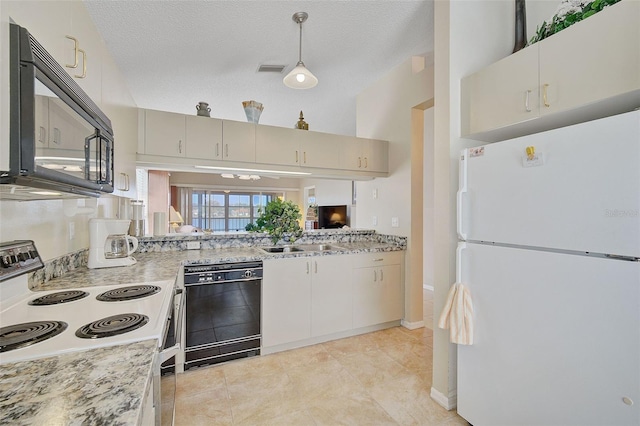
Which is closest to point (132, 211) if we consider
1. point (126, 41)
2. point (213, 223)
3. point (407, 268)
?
point (126, 41)

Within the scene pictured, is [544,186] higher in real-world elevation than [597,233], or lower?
higher

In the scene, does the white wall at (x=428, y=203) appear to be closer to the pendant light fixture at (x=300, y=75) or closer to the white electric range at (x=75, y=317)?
the pendant light fixture at (x=300, y=75)

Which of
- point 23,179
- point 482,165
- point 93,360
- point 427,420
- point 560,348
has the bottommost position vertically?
point 427,420

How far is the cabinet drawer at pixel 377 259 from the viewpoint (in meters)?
2.84

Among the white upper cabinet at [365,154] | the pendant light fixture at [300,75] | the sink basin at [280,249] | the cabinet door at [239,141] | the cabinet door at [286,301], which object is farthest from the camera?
the white upper cabinet at [365,154]

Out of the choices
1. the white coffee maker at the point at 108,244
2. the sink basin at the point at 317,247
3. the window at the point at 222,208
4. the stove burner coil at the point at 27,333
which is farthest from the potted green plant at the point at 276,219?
the window at the point at 222,208

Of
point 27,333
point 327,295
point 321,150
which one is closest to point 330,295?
point 327,295

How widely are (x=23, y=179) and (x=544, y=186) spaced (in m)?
1.86

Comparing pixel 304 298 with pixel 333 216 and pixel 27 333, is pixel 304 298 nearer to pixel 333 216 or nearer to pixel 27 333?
pixel 27 333

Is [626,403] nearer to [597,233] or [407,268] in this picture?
[597,233]

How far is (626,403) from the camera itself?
1.03 meters

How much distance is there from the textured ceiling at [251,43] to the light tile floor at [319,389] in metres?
2.82

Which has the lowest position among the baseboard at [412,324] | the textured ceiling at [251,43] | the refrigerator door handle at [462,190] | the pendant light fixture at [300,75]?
the baseboard at [412,324]

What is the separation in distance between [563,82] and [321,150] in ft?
7.18
